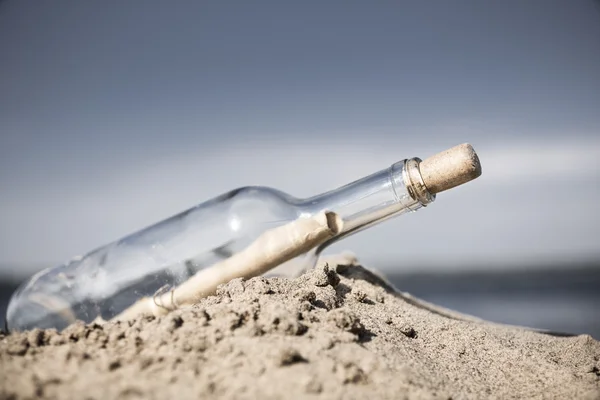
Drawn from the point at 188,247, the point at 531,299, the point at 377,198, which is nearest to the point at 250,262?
the point at 188,247

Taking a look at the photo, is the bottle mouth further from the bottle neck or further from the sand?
the sand

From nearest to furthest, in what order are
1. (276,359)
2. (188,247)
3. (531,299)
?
(276,359), (188,247), (531,299)

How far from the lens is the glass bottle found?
1.91m

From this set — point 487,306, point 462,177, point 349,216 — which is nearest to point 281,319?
point 349,216

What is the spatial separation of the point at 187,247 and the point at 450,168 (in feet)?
3.37

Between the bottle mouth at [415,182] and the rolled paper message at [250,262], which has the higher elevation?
the bottle mouth at [415,182]

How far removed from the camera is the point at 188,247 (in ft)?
6.33

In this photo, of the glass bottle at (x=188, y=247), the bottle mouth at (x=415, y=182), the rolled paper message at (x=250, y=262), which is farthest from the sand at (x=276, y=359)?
the bottle mouth at (x=415, y=182)

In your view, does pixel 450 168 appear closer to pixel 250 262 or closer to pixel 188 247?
pixel 250 262

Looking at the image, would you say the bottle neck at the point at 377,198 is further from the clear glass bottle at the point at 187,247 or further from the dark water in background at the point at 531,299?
the dark water in background at the point at 531,299

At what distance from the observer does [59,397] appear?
93cm

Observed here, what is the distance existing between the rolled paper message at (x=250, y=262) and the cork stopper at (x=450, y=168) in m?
0.42

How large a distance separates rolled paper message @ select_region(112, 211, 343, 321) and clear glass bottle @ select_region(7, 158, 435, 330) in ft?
0.14

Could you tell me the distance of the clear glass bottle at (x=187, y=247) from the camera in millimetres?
1907
